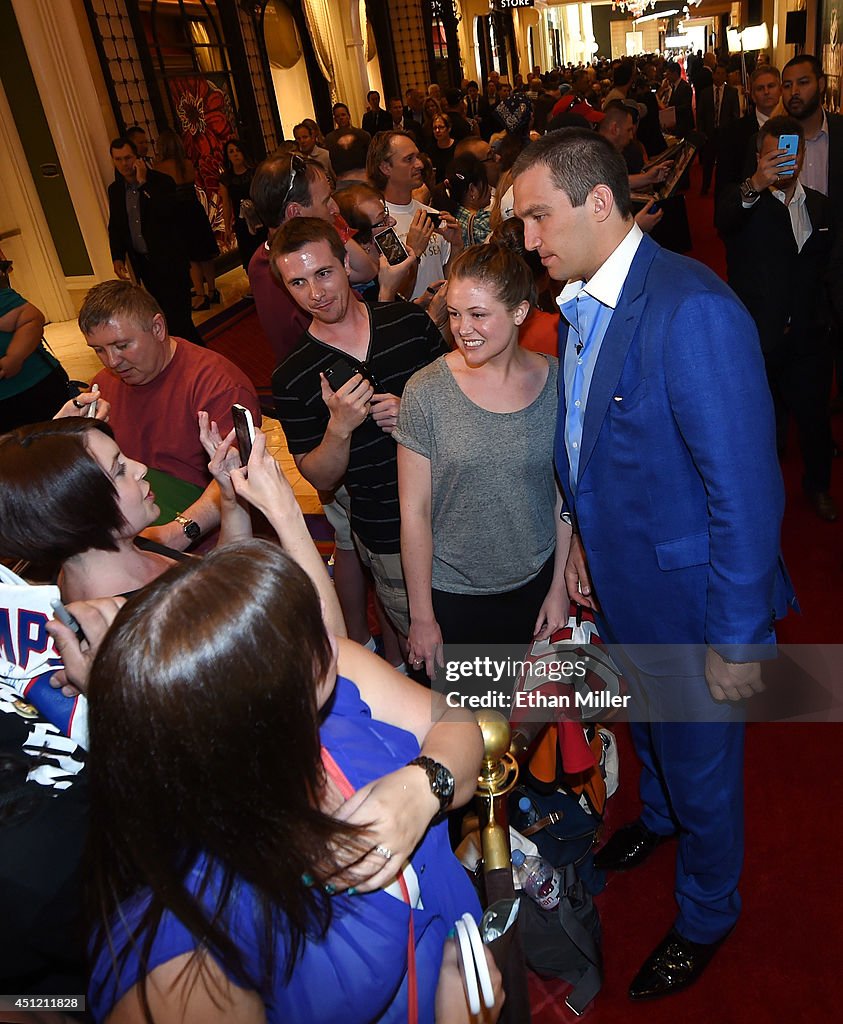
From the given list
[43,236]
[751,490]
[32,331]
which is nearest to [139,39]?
[43,236]

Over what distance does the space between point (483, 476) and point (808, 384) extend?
204 centimetres

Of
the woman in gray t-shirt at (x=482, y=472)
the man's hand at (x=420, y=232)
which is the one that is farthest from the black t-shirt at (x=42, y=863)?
the man's hand at (x=420, y=232)

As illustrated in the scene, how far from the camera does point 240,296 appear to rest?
31.1 feet

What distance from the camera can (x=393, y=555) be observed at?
2.28 m

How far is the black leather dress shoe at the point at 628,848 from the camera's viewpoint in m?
2.09

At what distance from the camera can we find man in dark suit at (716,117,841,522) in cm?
296

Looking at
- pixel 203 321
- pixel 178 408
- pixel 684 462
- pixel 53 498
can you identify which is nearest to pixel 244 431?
pixel 53 498

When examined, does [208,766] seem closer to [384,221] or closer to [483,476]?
[483,476]

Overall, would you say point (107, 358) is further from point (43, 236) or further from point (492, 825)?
point (43, 236)

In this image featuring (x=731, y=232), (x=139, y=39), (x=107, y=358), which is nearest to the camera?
(x=107, y=358)

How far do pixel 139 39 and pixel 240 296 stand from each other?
3083 millimetres

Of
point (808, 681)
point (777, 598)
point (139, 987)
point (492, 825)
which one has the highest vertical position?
point (139, 987)

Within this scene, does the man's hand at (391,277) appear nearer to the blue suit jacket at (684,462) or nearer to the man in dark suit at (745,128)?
the blue suit jacket at (684,462)

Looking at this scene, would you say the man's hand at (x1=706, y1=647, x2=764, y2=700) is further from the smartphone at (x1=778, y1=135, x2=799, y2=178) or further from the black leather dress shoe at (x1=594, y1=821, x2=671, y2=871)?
the smartphone at (x1=778, y1=135, x2=799, y2=178)
